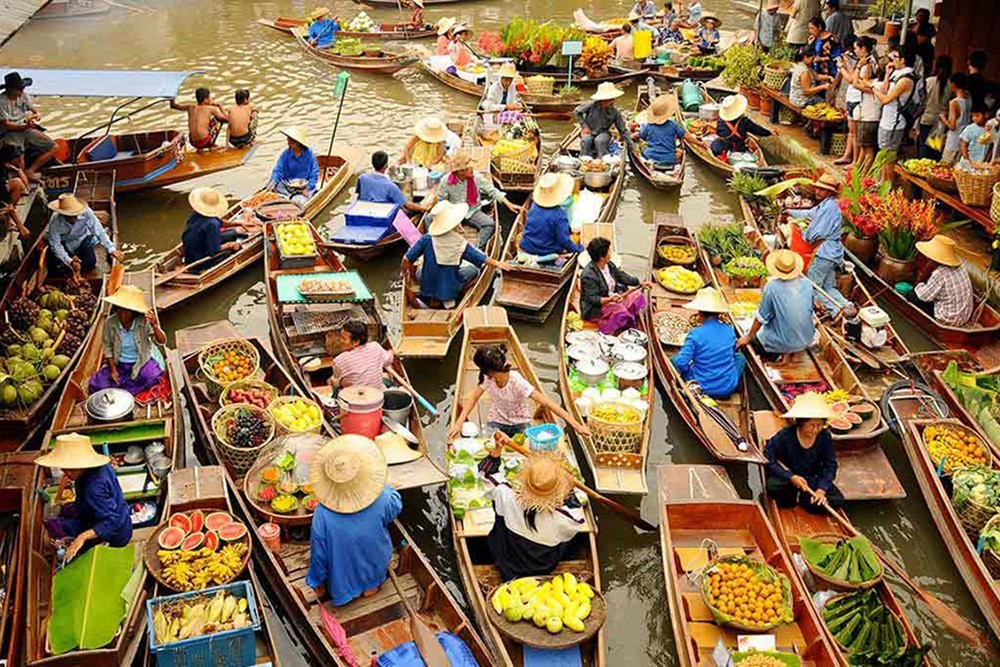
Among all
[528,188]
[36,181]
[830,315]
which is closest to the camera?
[830,315]

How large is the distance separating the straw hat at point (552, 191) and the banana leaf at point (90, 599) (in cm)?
612

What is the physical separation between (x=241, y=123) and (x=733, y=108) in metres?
7.94

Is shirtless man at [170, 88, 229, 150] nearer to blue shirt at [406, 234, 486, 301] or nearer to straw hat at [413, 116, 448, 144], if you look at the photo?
straw hat at [413, 116, 448, 144]

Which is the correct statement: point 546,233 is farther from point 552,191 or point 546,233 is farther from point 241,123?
point 241,123

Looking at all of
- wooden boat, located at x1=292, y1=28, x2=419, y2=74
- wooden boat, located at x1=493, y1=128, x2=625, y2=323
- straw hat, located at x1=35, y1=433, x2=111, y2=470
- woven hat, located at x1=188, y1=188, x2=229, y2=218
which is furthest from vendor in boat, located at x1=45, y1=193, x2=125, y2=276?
wooden boat, located at x1=292, y1=28, x2=419, y2=74

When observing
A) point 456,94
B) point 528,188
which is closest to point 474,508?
point 528,188

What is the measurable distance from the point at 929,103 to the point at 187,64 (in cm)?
1614

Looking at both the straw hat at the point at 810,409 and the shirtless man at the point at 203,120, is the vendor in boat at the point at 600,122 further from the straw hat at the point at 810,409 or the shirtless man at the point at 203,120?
the straw hat at the point at 810,409

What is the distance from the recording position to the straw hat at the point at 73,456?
5.93m

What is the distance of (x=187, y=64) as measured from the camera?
20.7 meters

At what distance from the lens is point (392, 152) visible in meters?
15.9

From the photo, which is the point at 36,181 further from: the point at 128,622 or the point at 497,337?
the point at 128,622

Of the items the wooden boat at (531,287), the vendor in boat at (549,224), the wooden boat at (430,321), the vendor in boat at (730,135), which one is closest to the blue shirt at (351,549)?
the wooden boat at (430,321)

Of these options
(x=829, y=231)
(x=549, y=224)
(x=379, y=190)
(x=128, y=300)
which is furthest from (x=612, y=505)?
(x=379, y=190)
